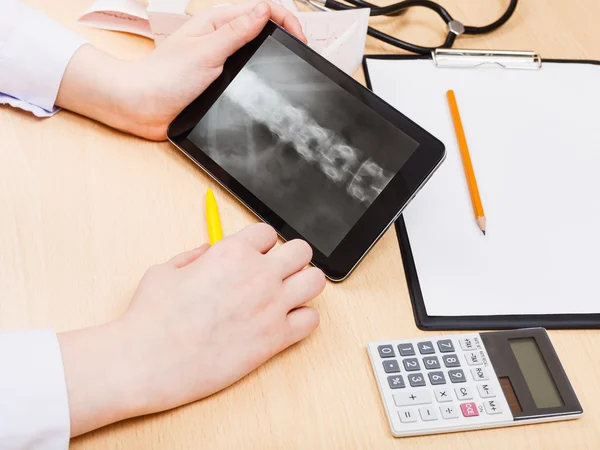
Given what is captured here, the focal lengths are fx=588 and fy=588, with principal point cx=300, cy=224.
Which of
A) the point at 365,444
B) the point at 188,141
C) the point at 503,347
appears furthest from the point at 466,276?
the point at 188,141

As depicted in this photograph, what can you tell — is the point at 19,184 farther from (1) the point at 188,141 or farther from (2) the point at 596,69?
(2) the point at 596,69

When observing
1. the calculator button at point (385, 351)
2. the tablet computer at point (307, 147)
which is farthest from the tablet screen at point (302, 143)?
the calculator button at point (385, 351)

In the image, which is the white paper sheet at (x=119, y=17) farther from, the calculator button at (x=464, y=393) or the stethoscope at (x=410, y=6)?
the calculator button at (x=464, y=393)

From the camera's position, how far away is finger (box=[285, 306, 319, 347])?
1.69 ft

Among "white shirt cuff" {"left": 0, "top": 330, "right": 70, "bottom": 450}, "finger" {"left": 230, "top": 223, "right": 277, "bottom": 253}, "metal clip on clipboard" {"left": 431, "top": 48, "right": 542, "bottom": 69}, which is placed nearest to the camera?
"white shirt cuff" {"left": 0, "top": 330, "right": 70, "bottom": 450}

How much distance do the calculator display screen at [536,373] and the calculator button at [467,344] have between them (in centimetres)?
4

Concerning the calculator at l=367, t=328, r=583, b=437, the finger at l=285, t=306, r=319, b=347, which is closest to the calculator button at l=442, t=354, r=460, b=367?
the calculator at l=367, t=328, r=583, b=437

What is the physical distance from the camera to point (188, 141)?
24.7 inches

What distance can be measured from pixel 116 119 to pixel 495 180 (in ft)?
1.40

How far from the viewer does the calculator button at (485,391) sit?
0.50 m

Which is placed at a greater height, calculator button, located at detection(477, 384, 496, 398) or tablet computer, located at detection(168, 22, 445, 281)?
tablet computer, located at detection(168, 22, 445, 281)

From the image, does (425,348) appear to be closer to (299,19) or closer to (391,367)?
(391,367)

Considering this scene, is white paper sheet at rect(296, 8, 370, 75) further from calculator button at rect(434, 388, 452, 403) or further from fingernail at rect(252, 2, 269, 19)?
calculator button at rect(434, 388, 452, 403)

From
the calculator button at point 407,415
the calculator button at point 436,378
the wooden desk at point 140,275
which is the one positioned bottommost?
the wooden desk at point 140,275
